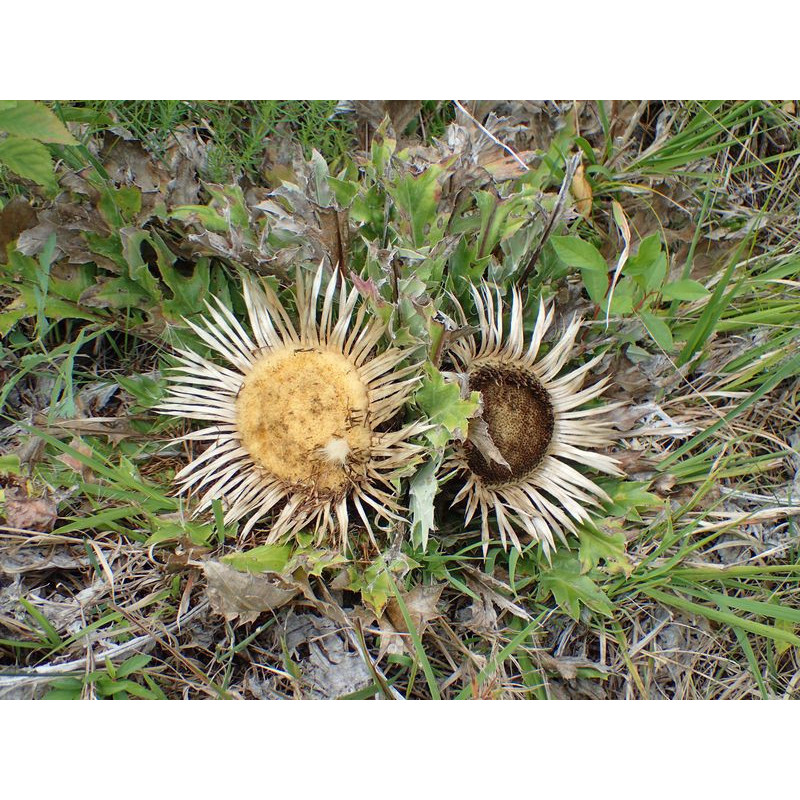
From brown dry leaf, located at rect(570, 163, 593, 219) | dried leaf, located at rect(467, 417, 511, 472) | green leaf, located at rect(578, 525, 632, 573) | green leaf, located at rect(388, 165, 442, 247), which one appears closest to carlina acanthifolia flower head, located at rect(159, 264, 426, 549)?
dried leaf, located at rect(467, 417, 511, 472)

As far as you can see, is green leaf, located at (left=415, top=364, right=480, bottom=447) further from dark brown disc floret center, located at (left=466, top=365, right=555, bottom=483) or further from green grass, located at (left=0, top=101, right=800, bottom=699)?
dark brown disc floret center, located at (left=466, top=365, right=555, bottom=483)

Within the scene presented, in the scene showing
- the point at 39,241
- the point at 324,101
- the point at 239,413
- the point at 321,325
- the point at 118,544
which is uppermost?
the point at 324,101

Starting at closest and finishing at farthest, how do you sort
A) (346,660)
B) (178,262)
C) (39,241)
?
(346,660), (39,241), (178,262)

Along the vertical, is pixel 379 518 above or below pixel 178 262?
below

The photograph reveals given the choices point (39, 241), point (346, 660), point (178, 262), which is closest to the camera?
point (346, 660)

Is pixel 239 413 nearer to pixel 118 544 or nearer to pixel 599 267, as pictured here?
pixel 118 544

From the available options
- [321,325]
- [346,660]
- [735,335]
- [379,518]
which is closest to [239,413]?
[321,325]

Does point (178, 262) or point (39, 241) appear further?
point (178, 262)
